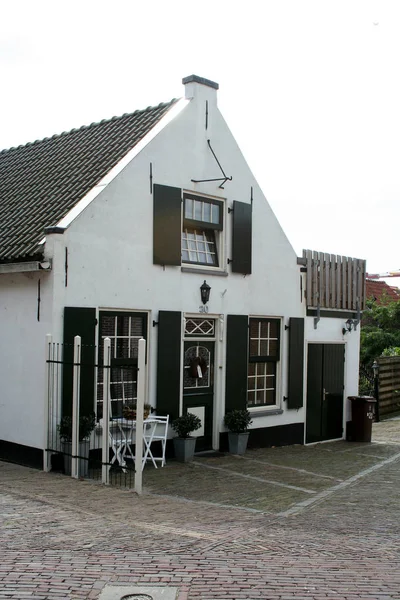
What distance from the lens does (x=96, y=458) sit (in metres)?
10.9

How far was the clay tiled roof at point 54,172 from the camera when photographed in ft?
36.3

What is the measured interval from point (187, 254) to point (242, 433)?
3.49m

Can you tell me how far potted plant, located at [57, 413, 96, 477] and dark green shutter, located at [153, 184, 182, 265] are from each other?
3135 mm

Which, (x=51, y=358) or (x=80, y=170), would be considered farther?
(x=80, y=170)

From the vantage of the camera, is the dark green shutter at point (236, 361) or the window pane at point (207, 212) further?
the dark green shutter at point (236, 361)

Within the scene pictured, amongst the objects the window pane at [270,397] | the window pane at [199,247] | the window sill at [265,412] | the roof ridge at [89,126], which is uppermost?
the roof ridge at [89,126]

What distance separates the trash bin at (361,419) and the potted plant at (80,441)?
8022 mm

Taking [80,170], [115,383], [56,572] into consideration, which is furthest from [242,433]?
[56,572]

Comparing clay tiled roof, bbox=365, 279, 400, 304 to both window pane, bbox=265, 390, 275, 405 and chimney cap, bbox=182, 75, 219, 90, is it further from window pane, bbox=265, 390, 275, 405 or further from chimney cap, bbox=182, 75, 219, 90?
chimney cap, bbox=182, 75, 219, 90

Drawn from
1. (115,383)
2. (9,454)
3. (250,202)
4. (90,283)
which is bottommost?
(9,454)

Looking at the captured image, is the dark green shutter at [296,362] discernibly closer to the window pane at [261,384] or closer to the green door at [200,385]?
the window pane at [261,384]

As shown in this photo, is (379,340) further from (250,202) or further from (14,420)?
(14,420)

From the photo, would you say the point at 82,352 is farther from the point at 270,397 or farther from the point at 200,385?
the point at 270,397

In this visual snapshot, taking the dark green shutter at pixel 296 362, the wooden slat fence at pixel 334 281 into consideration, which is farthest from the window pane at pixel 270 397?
the wooden slat fence at pixel 334 281
